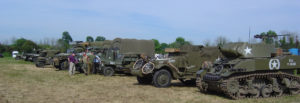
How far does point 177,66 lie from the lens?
43.5 feet

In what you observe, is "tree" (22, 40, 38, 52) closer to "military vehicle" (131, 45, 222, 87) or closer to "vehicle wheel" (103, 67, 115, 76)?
"vehicle wheel" (103, 67, 115, 76)

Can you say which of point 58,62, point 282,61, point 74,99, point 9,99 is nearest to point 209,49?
point 282,61

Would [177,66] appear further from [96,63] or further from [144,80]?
[96,63]

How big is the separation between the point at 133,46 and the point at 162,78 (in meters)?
9.58

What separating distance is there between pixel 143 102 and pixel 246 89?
367 centimetres

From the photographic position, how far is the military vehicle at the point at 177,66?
12.8 metres

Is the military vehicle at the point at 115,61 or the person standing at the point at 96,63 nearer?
the military vehicle at the point at 115,61

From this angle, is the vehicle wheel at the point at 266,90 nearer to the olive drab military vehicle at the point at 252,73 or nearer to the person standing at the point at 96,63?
the olive drab military vehicle at the point at 252,73

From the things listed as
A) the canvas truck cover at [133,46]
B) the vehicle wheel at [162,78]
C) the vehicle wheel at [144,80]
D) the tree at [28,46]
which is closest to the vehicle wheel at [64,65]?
the canvas truck cover at [133,46]

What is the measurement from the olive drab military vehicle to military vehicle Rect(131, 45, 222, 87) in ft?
5.84

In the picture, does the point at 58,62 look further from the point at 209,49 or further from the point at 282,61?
the point at 282,61

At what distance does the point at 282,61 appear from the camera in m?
10.6

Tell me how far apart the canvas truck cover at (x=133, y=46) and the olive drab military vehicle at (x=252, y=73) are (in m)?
11.0

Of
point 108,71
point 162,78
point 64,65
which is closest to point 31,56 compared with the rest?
point 64,65
